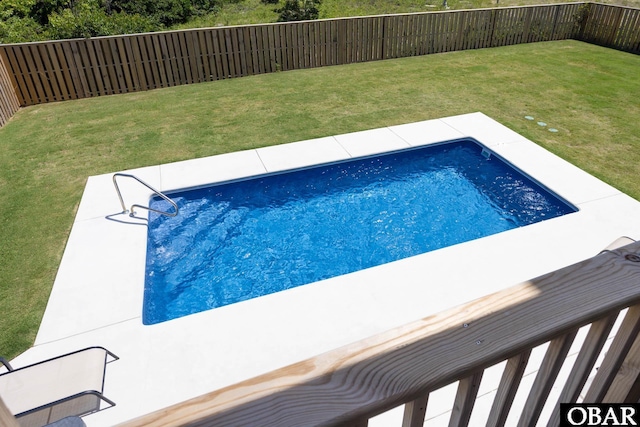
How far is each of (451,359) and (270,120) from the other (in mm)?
7733

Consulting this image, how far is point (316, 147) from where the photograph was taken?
7176 mm

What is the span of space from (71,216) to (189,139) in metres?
2.51

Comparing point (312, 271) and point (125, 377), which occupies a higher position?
point (125, 377)

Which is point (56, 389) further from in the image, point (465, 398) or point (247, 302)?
point (465, 398)

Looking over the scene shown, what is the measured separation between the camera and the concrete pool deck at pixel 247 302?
3.62 metres

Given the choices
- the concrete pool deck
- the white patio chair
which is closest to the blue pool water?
the concrete pool deck

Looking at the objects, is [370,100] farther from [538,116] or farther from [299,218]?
[299,218]

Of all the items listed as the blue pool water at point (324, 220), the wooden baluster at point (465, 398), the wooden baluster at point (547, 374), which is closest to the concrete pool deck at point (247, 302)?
the blue pool water at point (324, 220)

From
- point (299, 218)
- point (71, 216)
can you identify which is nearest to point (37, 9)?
point (71, 216)

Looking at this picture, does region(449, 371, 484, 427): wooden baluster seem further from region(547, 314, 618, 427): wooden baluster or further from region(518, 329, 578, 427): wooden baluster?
region(547, 314, 618, 427): wooden baluster

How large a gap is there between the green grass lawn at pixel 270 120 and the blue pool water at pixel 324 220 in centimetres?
107

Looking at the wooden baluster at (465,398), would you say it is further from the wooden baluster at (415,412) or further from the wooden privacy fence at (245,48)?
the wooden privacy fence at (245,48)

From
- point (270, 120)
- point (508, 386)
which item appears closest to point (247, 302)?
point (508, 386)

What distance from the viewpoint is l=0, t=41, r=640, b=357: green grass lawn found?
17.8 ft
